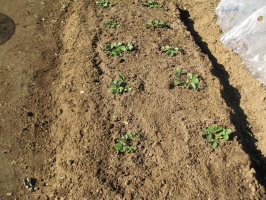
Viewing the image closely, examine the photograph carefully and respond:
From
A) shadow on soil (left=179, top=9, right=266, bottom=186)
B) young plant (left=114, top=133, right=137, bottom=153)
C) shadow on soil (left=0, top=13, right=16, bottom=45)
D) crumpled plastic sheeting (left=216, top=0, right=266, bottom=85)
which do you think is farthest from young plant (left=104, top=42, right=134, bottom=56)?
crumpled plastic sheeting (left=216, top=0, right=266, bottom=85)

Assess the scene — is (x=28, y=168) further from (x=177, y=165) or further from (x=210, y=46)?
(x=210, y=46)

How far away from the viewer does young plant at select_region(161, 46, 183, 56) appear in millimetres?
4949

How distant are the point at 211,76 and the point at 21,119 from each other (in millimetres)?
2859

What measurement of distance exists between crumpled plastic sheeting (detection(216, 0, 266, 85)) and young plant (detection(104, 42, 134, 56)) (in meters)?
2.00

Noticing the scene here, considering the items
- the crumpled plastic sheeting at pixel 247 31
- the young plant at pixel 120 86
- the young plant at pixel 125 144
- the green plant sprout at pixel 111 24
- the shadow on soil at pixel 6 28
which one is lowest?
the shadow on soil at pixel 6 28

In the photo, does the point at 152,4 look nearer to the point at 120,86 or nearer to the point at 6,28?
the point at 120,86

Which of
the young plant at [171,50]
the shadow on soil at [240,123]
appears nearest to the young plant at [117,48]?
the young plant at [171,50]

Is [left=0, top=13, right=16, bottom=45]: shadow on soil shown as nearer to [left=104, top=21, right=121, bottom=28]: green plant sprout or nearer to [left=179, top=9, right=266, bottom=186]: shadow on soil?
[left=104, top=21, right=121, bottom=28]: green plant sprout

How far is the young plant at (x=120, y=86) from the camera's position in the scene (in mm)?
4195

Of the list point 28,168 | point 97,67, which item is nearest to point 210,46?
point 97,67

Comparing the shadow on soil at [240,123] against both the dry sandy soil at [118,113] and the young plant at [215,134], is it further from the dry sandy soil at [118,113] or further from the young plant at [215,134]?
the young plant at [215,134]

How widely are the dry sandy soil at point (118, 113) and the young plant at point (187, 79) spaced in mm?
98

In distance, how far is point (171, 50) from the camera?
4.99 meters

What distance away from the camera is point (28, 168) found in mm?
3521
